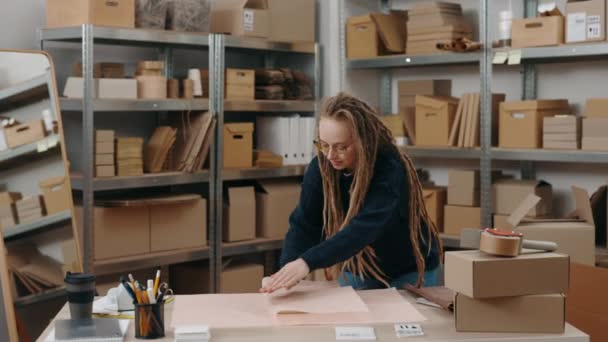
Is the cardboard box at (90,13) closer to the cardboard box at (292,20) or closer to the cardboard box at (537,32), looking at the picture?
the cardboard box at (292,20)

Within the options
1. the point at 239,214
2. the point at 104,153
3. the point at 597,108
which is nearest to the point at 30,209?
the point at 104,153

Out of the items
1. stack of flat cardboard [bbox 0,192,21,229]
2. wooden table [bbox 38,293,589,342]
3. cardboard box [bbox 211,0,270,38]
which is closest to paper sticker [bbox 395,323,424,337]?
wooden table [bbox 38,293,589,342]

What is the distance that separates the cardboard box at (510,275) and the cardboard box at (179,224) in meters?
2.62

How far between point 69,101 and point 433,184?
2.19 metres

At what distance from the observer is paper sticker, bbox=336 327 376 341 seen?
236 centimetres

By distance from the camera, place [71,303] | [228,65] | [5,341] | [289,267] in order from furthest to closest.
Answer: [228,65] < [5,341] < [289,267] < [71,303]

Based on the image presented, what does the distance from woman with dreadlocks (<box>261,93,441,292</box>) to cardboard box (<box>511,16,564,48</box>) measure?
1695mm

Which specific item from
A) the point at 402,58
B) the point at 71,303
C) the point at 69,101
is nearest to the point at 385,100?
the point at 402,58

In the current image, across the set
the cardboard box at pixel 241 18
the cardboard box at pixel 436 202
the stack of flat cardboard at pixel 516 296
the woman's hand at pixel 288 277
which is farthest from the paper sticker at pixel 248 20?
the stack of flat cardboard at pixel 516 296

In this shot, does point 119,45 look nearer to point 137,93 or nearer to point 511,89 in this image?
point 137,93

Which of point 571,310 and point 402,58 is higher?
point 402,58

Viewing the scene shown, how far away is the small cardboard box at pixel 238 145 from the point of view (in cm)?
508

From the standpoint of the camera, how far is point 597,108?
14.1 ft

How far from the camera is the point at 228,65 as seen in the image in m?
5.69
